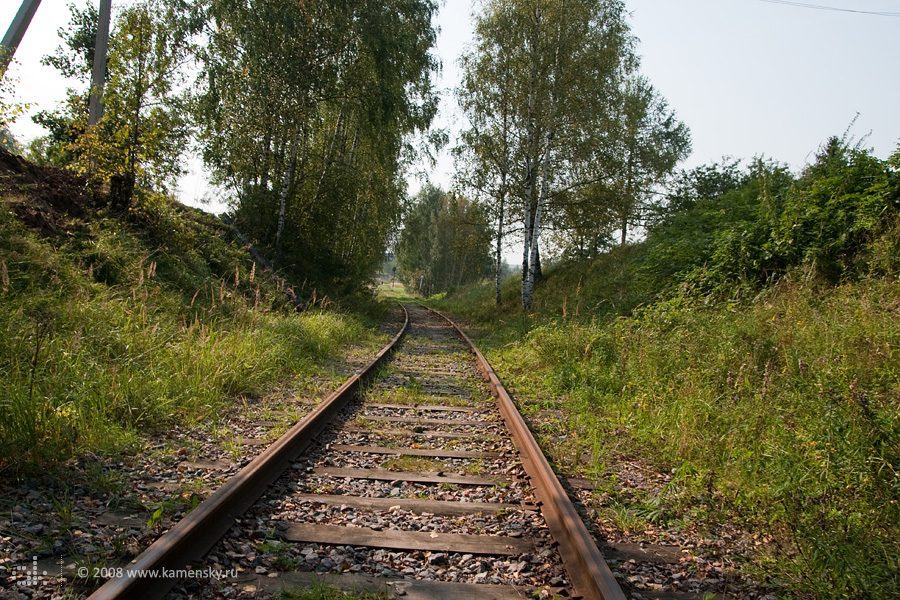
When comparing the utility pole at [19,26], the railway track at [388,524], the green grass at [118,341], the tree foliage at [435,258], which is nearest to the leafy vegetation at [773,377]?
the railway track at [388,524]

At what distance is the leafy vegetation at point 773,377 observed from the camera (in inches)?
119

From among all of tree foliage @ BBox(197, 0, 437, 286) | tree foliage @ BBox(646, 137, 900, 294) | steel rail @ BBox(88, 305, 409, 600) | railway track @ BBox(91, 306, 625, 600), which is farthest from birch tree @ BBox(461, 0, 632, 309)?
steel rail @ BBox(88, 305, 409, 600)

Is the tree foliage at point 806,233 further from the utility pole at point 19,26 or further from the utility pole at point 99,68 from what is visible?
the utility pole at point 19,26

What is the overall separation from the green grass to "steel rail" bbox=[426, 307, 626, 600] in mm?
2922

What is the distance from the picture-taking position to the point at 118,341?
211 inches

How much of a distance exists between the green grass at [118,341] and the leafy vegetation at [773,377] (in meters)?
3.36

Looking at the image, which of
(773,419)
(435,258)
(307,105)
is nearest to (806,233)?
(773,419)

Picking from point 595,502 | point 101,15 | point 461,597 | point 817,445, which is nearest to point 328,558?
point 461,597

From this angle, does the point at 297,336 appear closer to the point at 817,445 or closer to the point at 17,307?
the point at 17,307

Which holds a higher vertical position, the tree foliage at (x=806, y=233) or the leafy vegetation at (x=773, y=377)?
the tree foliage at (x=806, y=233)

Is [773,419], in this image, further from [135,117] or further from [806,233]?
[135,117]

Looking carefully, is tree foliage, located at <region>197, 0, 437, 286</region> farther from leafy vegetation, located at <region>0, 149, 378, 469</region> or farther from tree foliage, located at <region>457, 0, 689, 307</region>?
leafy vegetation, located at <region>0, 149, 378, 469</region>

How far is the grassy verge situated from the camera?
285cm

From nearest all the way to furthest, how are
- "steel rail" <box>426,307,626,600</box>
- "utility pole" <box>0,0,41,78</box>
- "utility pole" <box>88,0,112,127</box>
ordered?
1. "steel rail" <box>426,307,626,600</box>
2. "utility pole" <box>88,0,112,127</box>
3. "utility pole" <box>0,0,41,78</box>
